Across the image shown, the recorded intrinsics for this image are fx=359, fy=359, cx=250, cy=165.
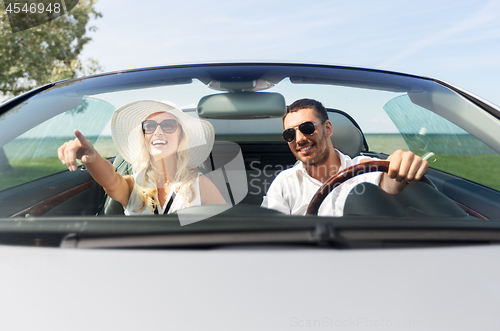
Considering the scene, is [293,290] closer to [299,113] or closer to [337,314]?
[337,314]

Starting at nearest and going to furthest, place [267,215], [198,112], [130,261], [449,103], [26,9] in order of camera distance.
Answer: [130,261]
[267,215]
[449,103]
[198,112]
[26,9]

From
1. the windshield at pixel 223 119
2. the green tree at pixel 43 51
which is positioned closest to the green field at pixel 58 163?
the windshield at pixel 223 119

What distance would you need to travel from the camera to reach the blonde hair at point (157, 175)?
5.68 ft

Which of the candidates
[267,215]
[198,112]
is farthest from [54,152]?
[267,215]

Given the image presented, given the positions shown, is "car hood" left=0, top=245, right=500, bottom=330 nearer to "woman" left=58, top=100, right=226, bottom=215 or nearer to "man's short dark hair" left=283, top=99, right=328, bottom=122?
"woman" left=58, top=100, right=226, bottom=215

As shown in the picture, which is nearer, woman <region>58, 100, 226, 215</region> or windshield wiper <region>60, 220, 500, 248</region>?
windshield wiper <region>60, 220, 500, 248</region>

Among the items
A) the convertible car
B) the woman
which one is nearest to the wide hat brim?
the woman

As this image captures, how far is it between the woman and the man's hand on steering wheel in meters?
Result: 0.84

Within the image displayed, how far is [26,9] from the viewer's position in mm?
9461

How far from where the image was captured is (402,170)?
4.42 feet

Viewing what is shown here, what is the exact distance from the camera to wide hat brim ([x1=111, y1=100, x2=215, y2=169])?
1718 millimetres

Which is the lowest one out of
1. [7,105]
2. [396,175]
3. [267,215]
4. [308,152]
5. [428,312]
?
[428,312]

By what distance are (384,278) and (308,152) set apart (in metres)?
0.94

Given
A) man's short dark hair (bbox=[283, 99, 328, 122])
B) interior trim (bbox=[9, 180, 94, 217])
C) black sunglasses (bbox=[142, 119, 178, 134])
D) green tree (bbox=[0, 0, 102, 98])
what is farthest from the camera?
green tree (bbox=[0, 0, 102, 98])
